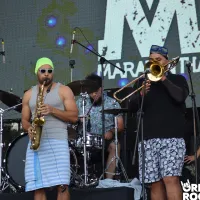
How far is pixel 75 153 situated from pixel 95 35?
6.22 feet

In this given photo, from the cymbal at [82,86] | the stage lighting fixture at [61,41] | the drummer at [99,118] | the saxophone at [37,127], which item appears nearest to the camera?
the saxophone at [37,127]

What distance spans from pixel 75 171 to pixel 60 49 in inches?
82.3

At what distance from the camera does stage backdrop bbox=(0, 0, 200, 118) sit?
27.1ft

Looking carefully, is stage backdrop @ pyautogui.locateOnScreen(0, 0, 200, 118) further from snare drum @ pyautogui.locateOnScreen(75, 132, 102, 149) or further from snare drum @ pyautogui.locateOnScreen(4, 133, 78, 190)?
snare drum @ pyautogui.locateOnScreen(4, 133, 78, 190)

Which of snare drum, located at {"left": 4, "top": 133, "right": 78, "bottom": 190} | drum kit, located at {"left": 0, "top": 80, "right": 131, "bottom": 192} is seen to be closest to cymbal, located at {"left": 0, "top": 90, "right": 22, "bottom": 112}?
drum kit, located at {"left": 0, "top": 80, "right": 131, "bottom": 192}

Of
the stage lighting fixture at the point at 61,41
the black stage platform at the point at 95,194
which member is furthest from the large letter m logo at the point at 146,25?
the black stage platform at the point at 95,194

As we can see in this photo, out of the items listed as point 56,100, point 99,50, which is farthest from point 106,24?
point 56,100

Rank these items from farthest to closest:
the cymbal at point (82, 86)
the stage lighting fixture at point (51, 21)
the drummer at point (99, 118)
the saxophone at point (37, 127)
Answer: the stage lighting fixture at point (51, 21), the drummer at point (99, 118), the cymbal at point (82, 86), the saxophone at point (37, 127)

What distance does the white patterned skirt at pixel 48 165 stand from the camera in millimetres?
5711

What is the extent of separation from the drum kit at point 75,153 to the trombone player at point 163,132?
146 cm

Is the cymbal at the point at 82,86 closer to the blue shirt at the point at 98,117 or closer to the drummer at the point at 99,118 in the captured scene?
the drummer at the point at 99,118

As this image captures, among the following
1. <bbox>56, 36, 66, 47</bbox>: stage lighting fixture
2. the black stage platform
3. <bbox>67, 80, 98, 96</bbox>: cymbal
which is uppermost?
<bbox>56, 36, 66, 47</bbox>: stage lighting fixture

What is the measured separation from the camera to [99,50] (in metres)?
8.66

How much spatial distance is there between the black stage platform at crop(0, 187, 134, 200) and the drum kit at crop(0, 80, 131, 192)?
0.86 meters
